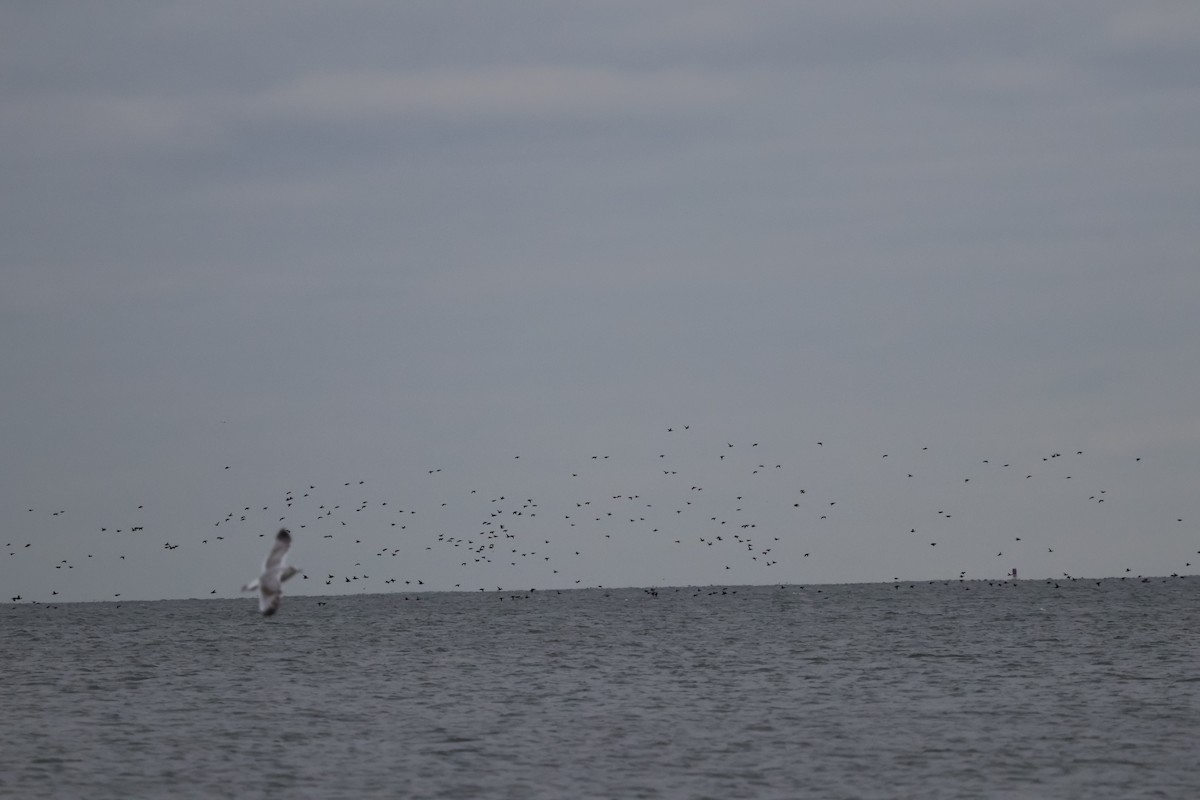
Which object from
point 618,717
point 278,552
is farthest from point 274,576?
point 618,717

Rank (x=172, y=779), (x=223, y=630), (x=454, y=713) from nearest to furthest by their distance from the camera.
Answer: (x=172, y=779)
(x=454, y=713)
(x=223, y=630)

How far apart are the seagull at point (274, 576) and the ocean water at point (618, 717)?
12.7 m

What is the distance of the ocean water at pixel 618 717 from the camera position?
35688 millimetres

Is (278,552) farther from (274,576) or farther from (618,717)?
(618,717)

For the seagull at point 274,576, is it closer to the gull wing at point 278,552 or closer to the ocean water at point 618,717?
the gull wing at point 278,552

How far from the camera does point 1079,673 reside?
204ft

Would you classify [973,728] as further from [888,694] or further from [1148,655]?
[1148,655]

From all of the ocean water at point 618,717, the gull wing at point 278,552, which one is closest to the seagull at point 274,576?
the gull wing at point 278,552

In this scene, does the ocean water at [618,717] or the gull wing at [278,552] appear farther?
the ocean water at [618,717]

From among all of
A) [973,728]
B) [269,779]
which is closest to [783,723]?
[973,728]

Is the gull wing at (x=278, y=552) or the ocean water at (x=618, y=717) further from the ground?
the gull wing at (x=278, y=552)

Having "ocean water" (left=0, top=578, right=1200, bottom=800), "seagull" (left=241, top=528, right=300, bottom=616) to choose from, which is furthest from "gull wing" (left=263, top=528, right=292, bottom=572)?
"ocean water" (left=0, top=578, right=1200, bottom=800)

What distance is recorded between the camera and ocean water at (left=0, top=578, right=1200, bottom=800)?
35.7 meters

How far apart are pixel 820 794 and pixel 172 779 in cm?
1618
